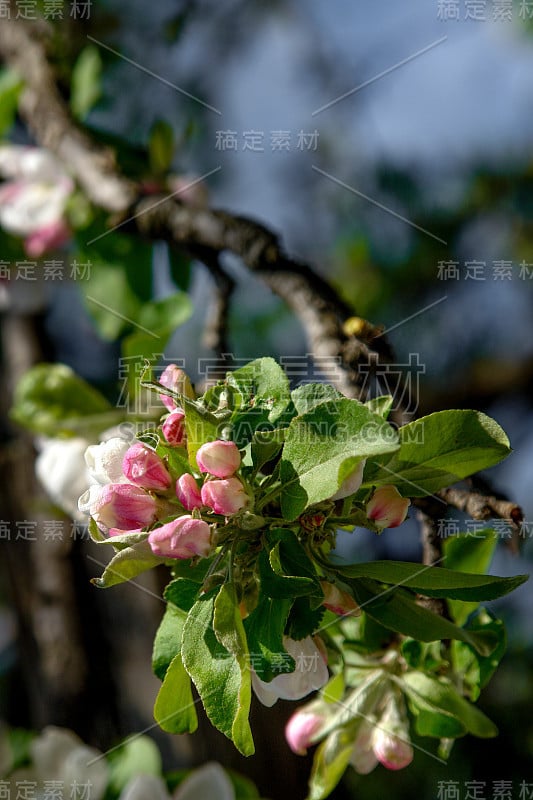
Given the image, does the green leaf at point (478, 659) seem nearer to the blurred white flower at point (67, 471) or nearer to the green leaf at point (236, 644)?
the green leaf at point (236, 644)

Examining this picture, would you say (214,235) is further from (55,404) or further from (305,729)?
(305,729)

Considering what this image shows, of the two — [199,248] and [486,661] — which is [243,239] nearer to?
[199,248]

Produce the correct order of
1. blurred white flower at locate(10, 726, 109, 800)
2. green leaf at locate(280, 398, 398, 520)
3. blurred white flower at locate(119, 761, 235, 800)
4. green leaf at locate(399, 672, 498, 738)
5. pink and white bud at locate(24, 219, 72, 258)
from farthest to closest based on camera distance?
pink and white bud at locate(24, 219, 72, 258) → blurred white flower at locate(10, 726, 109, 800) → blurred white flower at locate(119, 761, 235, 800) → green leaf at locate(399, 672, 498, 738) → green leaf at locate(280, 398, 398, 520)

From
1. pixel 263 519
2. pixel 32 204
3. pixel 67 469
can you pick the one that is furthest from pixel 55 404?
pixel 263 519

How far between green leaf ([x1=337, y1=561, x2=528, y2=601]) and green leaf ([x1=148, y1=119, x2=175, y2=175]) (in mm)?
726

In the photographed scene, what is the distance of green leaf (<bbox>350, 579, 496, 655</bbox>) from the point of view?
17.3 inches

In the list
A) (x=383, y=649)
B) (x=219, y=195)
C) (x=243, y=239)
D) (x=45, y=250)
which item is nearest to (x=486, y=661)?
(x=383, y=649)

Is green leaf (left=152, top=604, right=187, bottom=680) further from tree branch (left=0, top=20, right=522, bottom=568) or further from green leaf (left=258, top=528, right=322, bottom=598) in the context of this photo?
tree branch (left=0, top=20, right=522, bottom=568)

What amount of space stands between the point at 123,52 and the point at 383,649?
3.31 ft

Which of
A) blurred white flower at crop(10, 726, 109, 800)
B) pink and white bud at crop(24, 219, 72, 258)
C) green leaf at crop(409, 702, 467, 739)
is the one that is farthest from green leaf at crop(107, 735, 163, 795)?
pink and white bud at crop(24, 219, 72, 258)

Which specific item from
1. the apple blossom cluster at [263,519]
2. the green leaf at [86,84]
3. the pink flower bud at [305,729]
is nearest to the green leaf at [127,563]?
the apple blossom cluster at [263,519]

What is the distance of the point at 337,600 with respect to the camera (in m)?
0.44

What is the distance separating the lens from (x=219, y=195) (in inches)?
52.0

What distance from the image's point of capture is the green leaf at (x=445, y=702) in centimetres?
49
